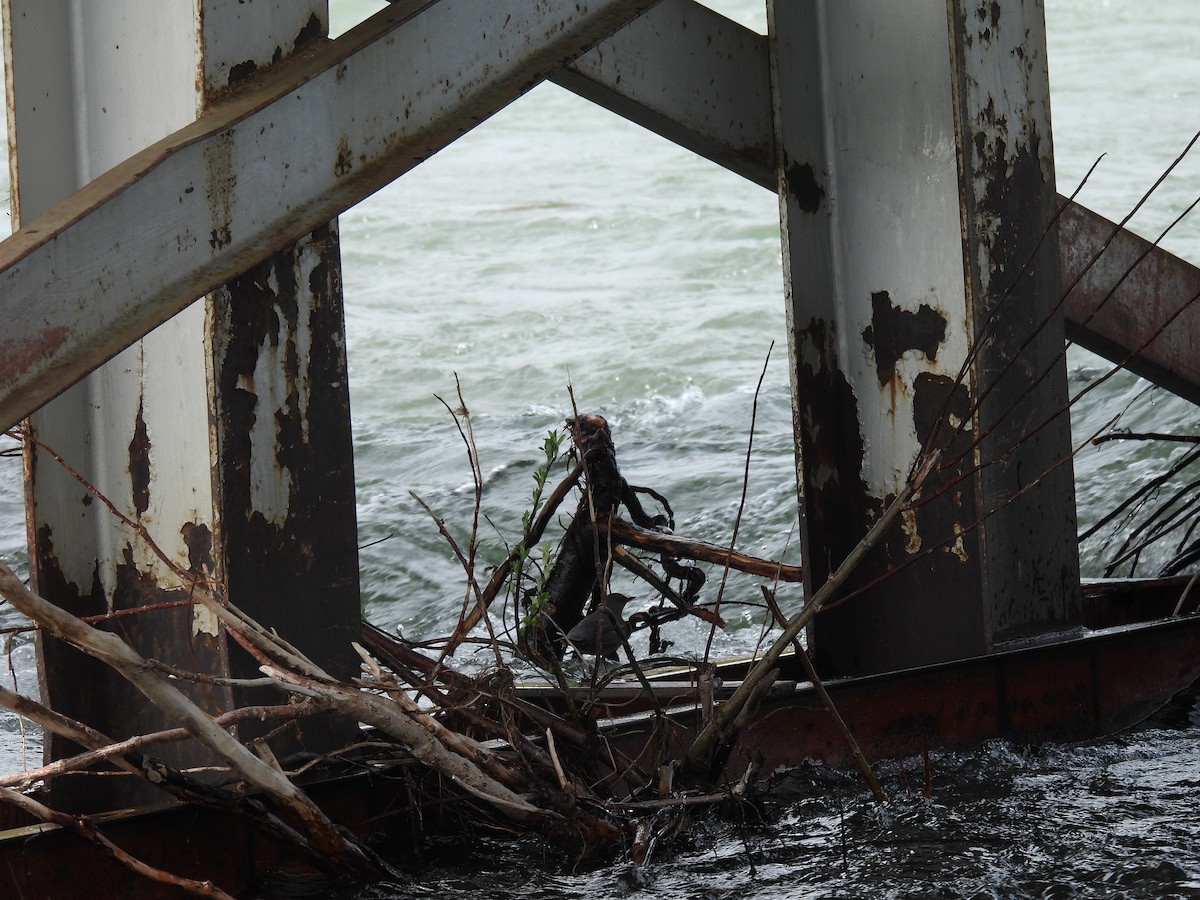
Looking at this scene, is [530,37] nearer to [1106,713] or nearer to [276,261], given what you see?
[276,261]

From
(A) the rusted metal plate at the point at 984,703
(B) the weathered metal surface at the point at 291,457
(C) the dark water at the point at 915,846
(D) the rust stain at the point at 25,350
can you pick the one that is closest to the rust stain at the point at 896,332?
(A) the rusted metal plate at the point at 984,703

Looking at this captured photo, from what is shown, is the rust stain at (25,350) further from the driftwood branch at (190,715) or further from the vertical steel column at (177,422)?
the vertical steel column at (177,422)

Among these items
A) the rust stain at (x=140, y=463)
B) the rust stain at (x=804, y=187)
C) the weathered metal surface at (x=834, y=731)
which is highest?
the rust stain at (x=804, y=187)

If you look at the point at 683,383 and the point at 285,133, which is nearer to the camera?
the point at 285,133

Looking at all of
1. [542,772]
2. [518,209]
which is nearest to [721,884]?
[542,772]

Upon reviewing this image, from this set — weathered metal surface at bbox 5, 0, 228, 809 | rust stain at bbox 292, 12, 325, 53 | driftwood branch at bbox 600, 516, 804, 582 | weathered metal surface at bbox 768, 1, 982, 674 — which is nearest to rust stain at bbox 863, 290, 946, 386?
weathered metal surface at bbox 768, 1, 982, 674

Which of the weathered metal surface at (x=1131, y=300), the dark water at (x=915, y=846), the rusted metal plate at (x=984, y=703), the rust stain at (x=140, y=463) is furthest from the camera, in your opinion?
the weathered metal surface at (x=1131, y=300)

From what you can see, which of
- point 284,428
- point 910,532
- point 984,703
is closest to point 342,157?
point 284,428

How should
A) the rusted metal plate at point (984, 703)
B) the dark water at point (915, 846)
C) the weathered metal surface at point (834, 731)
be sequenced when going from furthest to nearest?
the rusted metal plate at point (984, 703) < the dark water at point (915, 846) < the weathered metal surface at point (834, 731)

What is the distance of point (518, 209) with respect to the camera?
19.7 meters

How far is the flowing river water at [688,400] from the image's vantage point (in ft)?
8.23

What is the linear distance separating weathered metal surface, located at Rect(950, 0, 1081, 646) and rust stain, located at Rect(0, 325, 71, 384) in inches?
79.2

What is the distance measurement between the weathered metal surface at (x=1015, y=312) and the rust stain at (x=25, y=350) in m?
2.01

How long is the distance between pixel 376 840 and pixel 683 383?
35.6 feet
